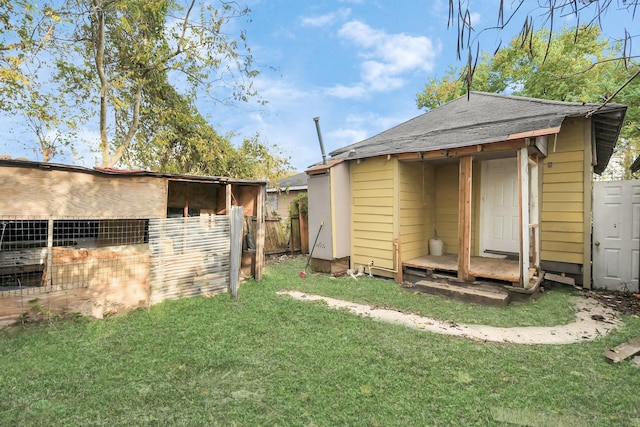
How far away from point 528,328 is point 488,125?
12.7ft

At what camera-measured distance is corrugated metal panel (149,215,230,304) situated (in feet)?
14.8

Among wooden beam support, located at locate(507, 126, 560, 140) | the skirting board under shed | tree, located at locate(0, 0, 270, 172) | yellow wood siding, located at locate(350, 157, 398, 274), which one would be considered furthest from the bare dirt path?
tree, located at locate(0, 0, 270, 172)

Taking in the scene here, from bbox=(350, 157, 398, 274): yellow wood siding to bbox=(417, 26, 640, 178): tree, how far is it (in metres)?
5.49

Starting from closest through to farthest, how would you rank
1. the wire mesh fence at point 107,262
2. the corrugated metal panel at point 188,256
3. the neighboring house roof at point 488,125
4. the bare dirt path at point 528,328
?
the bare dirt path at point 528,328 → the wire mesh fence at point 107,262 → the corrugated metal panel at point 188,256 → the neighboring house roof at point 488,125

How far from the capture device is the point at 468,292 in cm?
485

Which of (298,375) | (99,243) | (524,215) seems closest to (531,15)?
(298,375)

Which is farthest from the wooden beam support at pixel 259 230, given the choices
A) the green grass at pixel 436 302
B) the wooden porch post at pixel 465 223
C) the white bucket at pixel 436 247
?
the white bucket at pixel 436 247

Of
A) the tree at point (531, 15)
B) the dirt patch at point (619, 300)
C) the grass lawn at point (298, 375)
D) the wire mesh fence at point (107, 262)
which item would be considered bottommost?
the grass lawn at point (298, 375)

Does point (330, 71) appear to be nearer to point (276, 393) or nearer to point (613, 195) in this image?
point (613, 195)

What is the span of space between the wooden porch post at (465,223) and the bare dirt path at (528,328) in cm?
156

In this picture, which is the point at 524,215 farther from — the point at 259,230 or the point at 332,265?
the point at 259,230

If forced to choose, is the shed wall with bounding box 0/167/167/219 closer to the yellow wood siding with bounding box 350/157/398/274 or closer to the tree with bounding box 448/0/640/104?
the yellow wood siding with bounding box 350/157/398/274

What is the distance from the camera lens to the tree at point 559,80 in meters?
10.3

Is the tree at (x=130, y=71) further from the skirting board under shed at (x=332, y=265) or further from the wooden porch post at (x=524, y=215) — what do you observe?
the wooden porch post at (x=524, y=215)
